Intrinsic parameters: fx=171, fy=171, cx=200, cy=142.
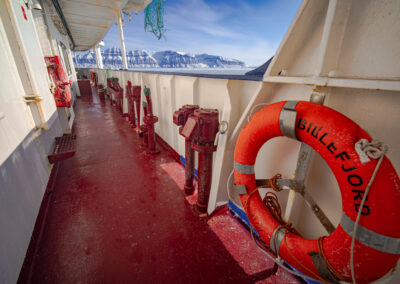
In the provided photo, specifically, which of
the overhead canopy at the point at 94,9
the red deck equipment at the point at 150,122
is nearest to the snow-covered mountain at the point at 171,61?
the overhead canopy at the point at 94,9

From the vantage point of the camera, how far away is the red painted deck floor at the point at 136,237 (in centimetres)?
125

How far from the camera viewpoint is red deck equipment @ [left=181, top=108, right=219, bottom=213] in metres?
1.54

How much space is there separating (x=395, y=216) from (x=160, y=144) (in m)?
3.26

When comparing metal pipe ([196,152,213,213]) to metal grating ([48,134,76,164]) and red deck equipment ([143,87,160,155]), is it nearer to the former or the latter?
red deck equipment ([143,87,160,155])


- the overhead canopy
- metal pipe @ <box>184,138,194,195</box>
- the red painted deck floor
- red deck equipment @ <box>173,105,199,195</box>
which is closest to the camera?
the red painted deck floor

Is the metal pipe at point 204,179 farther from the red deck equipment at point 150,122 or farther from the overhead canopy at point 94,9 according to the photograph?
the overhead canopy at point 94,9

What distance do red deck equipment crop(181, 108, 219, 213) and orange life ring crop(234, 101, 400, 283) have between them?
0.61m

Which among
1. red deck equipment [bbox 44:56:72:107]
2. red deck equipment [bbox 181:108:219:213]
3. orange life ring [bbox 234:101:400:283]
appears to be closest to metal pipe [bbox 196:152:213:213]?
red deck equipment [bbox 181:108:219:213]

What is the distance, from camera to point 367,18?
0.80 meters

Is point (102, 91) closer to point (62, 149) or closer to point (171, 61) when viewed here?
point (62, 149)

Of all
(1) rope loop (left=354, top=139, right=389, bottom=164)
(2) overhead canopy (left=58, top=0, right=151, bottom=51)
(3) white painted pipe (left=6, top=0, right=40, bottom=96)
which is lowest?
(1) rope loop (left=354, top=139, right=389, bottom=164)

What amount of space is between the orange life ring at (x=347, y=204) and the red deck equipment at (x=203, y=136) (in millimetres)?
606

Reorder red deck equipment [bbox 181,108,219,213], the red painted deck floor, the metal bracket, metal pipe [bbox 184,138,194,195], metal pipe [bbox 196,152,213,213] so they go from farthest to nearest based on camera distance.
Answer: metal pipe [bbox 184,138,194,195], metal pipe [bbox 196,152,213,213], red deck equipment [bbox 181,108,219,213], the red painted deck floor, the metal bracket

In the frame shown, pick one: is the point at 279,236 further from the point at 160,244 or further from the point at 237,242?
the point at 160,244
